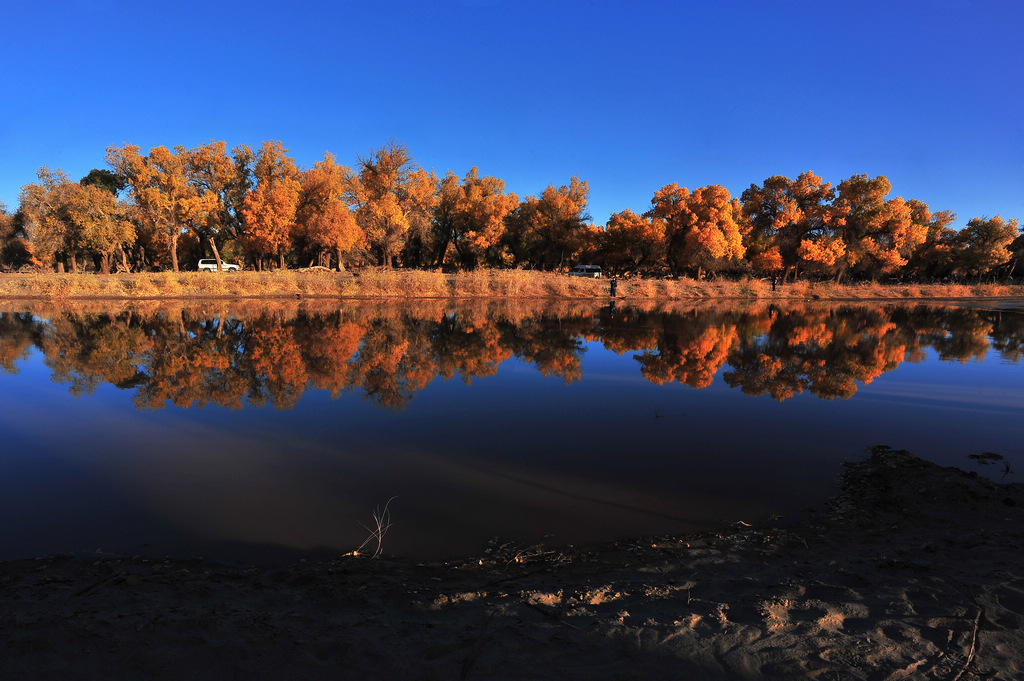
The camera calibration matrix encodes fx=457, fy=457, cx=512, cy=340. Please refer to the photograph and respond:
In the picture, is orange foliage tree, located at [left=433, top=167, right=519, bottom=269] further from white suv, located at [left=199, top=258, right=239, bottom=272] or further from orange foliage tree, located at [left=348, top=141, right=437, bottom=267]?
white suv, located at [left=199, top=258, right=239, bottom=272]

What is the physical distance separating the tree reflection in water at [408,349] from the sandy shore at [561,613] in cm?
506

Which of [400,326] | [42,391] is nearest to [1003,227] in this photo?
[400,326]

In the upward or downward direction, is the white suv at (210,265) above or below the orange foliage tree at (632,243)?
below

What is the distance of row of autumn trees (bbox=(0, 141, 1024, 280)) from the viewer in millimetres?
39969

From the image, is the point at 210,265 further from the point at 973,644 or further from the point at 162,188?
the point at 973,644

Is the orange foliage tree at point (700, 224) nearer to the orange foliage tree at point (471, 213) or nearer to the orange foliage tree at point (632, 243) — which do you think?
the orange foliage tree at point (632, 243)

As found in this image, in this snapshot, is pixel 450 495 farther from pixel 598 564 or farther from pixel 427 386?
pixel 427 386

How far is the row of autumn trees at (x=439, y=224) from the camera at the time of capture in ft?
131

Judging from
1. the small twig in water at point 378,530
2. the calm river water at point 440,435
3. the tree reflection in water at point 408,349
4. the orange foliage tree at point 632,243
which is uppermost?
the orange foliage tree at point 632,243

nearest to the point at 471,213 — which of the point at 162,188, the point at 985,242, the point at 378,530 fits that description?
the point at 162,188

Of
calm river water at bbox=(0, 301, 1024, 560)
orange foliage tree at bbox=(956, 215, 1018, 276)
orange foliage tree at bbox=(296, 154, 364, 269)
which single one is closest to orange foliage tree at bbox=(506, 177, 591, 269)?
orange foliage tree at bbox=(296, 154, 364, 269)

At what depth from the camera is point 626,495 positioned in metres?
4.99

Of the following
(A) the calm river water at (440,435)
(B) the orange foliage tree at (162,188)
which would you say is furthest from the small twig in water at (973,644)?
(B) the orange foliage tree at (162,188)

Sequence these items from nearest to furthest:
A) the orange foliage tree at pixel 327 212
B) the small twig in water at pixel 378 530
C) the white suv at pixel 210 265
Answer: the small twig in water at pixel 378 530, the orange foliage tree at pixel 327 212, the white suv at pixel 210 265
